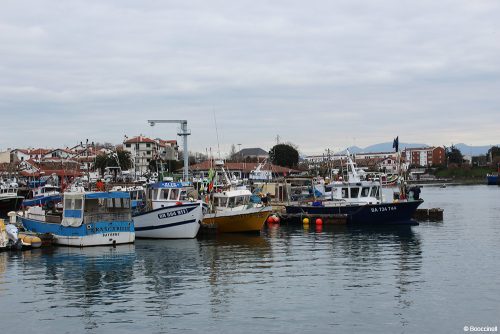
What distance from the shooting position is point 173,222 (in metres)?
41.8

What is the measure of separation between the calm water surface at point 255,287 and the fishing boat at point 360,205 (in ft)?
35.4

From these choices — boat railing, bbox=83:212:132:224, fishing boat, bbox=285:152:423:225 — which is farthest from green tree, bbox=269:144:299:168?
boat railing, bbox=83:212:132:224

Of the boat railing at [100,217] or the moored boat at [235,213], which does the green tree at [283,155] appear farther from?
the boat railing at [100,217]

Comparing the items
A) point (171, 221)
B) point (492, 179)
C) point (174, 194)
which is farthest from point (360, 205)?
point (492, 179)

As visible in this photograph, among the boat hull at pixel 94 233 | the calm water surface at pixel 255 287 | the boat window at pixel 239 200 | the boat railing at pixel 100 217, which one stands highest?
the boat window at pixel 239 200

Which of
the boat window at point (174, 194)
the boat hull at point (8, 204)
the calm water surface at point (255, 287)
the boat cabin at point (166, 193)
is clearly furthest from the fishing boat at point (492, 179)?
the boat window at point (174, 194)

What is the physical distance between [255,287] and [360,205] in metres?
28.9

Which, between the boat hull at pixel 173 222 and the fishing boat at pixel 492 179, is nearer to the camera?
the boat hull at pixel 173 222

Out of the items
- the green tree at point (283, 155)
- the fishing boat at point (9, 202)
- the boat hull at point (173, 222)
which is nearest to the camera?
the boat hull at point (173, 222)

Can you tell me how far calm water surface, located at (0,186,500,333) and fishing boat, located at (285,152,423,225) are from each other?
425 inches

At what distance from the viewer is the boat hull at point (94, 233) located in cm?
3712

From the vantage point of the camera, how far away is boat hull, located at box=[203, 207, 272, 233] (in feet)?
146

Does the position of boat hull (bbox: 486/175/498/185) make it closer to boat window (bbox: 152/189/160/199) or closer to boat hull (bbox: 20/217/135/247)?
boat window (bbox: 152/189/160/199)

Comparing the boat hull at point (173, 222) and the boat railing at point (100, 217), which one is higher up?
the boat railing at point (100, 217)
